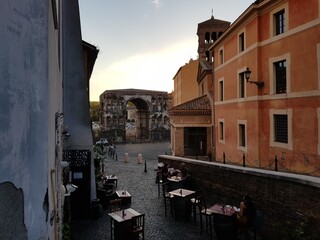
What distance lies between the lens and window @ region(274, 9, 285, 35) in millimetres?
13305

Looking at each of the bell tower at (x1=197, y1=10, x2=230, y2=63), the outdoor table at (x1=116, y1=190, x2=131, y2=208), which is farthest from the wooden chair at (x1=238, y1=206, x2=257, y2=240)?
the bell tower at (x1=197, y1=10, x2=230, y2=63)

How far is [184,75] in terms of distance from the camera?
4259 centimetres

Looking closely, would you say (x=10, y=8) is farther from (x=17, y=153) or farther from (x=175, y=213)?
(x=175, y=213)

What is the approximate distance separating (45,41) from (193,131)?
23646 millimetres

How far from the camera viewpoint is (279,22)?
13.6 metres

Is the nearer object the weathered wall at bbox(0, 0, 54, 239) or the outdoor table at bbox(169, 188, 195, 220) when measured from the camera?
the weathered wall at bbox(0, 0, 54, 239)

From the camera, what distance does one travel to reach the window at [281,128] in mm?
13180

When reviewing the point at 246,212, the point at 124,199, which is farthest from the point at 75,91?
the point at 246,212

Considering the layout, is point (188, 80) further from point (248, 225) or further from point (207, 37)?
point (248, 225)

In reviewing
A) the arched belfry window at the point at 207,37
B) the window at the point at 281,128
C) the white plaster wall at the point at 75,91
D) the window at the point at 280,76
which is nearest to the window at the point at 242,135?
the window at the point at 281,128

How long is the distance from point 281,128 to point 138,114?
4840cm

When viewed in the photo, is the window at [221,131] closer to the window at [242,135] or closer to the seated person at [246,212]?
the window at [242,135]

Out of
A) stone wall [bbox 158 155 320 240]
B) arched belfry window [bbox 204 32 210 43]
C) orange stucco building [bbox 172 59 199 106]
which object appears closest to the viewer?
stone wall [bbox 158 155 320 240]

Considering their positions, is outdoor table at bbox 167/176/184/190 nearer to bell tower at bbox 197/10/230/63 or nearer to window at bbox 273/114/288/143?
window at bbox 273/114/288/143
